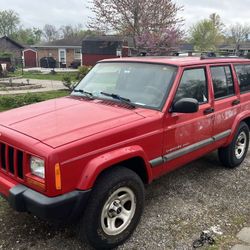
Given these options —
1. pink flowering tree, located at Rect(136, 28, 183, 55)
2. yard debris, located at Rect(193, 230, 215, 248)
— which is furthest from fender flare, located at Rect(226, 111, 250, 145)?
pink flowering tree, located at Rect(136, 28, 183, 55)

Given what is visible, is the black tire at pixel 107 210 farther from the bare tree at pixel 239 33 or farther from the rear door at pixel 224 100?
the bare tree at pixel 239 33

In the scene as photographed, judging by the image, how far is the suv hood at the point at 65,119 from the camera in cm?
308

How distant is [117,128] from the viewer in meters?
3.33

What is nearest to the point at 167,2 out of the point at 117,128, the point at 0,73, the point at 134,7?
the point at 134,7

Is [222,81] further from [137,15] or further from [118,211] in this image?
[137,15]

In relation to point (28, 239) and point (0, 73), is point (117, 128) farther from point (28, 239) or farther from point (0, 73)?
point (0, 73)

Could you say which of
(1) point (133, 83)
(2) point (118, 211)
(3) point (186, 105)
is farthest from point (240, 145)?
(2) point (118, 211)

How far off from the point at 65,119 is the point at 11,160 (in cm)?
66

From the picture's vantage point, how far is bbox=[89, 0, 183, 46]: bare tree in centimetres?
2269

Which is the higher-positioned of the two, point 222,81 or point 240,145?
point 222,81

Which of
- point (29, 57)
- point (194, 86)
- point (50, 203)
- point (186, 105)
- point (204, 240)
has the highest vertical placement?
point (29, 57)

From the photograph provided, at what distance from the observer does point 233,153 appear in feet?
18.1

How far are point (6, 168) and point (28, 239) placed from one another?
2.65ft

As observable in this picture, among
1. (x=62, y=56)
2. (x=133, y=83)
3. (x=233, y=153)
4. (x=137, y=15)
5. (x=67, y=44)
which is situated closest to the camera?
(x=133, y=83)
